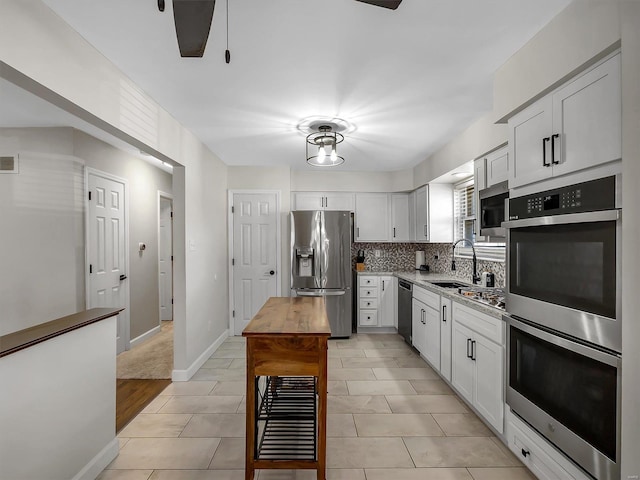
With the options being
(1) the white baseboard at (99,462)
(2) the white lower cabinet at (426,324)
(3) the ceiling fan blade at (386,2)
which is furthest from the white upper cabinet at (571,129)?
(1) the white baseboard at (99,462)

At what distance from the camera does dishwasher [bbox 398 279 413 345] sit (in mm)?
4309

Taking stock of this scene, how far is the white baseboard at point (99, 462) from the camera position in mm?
1882

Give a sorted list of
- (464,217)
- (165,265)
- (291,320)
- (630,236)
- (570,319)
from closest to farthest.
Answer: (630,236) → (570,319) → (291,320) → (464,217) → (165,265)

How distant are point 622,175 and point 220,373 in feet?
11.6

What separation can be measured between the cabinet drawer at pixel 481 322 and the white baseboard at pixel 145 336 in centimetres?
386

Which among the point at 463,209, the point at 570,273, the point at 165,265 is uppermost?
the point at 463,209

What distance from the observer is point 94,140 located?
12.3ft

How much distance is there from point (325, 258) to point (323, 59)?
9.85ft

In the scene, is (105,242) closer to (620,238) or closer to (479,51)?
(479,51)

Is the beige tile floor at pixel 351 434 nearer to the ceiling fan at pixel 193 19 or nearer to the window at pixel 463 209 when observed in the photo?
the window at pixel 463 209

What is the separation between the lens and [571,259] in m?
1.60

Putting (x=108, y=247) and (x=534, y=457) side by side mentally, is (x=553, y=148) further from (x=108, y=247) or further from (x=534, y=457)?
(x=108, y=247)

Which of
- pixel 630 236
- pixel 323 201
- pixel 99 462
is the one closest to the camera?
pixel 630 236

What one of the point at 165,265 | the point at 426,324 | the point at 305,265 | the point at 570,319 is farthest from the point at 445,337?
the point at 165,265
